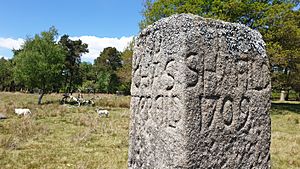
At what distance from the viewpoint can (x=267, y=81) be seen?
12.5 feet

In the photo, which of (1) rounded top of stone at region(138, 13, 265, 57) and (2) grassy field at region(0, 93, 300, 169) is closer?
(1) rounded top of stone at region(138, 13, 265, 57)

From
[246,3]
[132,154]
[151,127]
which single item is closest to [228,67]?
[151,127]

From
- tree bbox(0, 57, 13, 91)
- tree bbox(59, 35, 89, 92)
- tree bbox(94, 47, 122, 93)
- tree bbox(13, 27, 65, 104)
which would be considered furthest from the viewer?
tree bbox(0, 57, 13, 91)

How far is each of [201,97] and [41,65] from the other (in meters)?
29.0

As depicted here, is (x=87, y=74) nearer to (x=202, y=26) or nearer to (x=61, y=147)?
(x=61, y=147)

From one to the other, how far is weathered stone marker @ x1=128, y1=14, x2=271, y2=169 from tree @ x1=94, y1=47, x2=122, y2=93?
58520mm

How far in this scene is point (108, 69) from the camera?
243 feet

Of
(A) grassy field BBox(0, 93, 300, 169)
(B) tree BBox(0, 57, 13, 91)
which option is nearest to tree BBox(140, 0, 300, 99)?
(A) grassy field BBox(0, 93, 300, 169)

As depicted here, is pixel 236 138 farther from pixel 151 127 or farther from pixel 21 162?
pixel 21 162

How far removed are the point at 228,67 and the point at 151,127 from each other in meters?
1.06

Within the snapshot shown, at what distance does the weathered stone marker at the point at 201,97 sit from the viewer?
3.18m

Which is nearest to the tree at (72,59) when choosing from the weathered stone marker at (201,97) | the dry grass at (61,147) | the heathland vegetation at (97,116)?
the heathland vegetation at (97,116)

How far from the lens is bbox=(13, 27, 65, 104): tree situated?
3072 cm

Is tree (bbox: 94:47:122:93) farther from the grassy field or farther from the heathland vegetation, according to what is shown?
the grassy field
